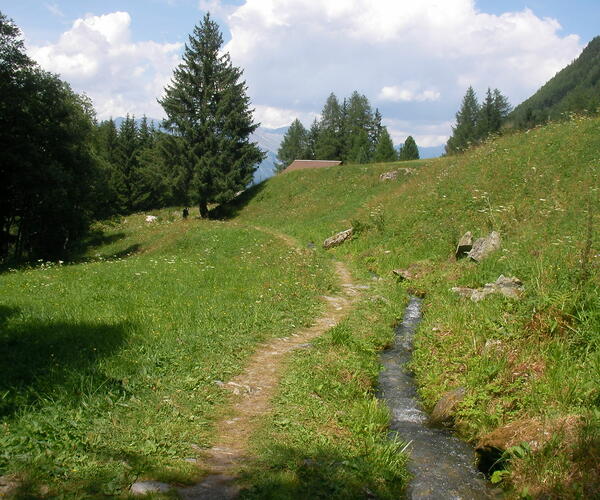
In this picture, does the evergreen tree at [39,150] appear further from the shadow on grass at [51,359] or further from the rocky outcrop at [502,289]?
the rocky outcrop at [502,289]

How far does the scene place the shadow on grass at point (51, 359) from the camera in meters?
6.21

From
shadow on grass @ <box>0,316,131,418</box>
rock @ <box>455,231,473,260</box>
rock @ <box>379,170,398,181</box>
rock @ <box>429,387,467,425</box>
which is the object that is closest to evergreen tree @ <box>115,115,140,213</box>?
rock @ <box>379,170,398,181</box>

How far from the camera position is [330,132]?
295 feet

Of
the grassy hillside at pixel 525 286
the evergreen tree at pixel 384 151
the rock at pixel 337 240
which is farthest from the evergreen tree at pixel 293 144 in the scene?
the rock at pixel 337 240

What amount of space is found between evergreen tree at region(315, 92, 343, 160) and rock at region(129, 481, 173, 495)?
86.1m

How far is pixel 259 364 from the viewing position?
8484 mm

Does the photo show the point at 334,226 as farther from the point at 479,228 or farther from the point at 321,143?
the point at 321,143

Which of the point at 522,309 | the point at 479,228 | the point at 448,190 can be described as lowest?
the point at 522,309

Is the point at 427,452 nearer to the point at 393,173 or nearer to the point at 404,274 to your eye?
the point at 404,274

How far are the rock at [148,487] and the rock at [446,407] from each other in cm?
423

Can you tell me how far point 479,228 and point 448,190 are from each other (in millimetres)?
5159

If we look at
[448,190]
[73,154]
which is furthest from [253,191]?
[448,190]

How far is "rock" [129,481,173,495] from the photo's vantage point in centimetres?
451

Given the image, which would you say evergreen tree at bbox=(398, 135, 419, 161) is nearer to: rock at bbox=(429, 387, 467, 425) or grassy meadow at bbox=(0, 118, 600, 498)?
grassy meadow at bbox=(0, 118, 600, 498)
